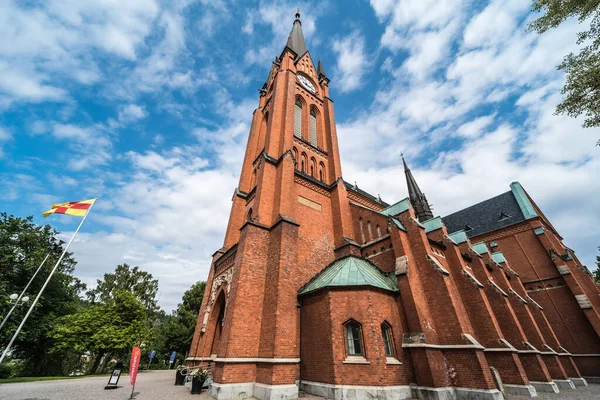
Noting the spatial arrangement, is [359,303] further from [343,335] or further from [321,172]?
[321,172]

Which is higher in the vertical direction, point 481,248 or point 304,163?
point 304,163

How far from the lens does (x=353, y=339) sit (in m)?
9.66

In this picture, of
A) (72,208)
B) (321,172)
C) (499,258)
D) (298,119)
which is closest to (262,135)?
(298,119)

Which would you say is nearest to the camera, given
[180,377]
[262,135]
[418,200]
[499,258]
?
[180,377]

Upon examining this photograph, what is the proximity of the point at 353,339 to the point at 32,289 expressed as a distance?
95.2ft

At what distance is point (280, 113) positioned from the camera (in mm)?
18359

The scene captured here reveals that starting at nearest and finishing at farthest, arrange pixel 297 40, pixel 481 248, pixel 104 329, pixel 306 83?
pixel 481 248 < pixel 104 329 < pixel 306 83 < pixel 297 40

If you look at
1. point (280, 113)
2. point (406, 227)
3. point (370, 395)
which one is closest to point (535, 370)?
point (406, 227)

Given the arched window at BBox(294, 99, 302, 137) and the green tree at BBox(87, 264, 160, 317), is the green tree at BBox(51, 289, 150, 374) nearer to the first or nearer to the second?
the green tree at BBox(87, 264, 160, 317)

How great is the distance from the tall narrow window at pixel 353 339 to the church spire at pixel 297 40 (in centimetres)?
2487

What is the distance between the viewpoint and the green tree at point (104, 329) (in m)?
20.4

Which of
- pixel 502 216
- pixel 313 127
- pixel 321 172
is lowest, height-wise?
pixel 502 216

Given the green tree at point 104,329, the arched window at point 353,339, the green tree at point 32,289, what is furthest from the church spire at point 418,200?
the green tree at point 32,289

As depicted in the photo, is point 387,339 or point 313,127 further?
point 313,127
